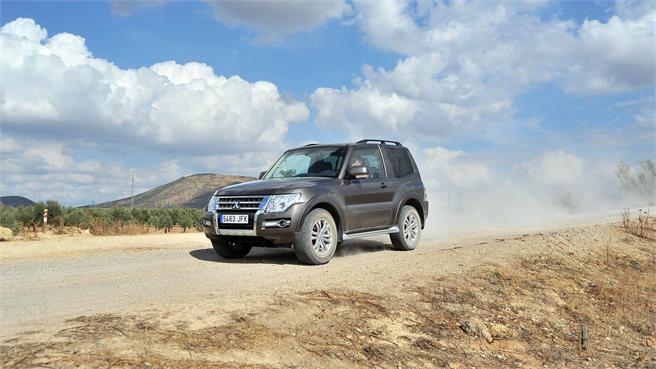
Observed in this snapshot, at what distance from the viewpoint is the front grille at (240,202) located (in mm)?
8578

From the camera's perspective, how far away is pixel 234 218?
28.7ft

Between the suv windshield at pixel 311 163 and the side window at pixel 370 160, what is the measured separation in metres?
0.26

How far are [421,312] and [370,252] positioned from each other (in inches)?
167

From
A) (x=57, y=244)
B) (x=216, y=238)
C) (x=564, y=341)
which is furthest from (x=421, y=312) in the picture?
(x=57, y=244)

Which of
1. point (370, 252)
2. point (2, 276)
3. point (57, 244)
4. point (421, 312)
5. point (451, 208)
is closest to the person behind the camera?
point (421, 312)

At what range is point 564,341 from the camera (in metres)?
7.10

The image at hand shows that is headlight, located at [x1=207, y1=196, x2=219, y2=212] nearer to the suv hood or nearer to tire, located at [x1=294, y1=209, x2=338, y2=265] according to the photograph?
the suv hood

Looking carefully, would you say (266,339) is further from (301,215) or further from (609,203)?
(609,203)

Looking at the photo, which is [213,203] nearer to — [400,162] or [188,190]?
[400,162]

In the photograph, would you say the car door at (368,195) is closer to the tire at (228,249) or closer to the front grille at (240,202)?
the front grille at (240,202)

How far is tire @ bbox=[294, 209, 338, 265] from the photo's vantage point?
8.46 m

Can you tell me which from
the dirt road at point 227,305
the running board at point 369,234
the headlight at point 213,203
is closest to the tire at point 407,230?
the running board at point 369,234

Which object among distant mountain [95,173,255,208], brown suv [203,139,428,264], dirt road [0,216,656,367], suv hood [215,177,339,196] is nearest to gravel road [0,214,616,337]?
dirt road [0,216,656,367]

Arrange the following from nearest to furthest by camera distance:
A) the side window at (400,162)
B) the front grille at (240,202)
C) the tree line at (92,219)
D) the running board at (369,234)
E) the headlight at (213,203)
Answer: the front grille at (240,202) → the headlight at (213,203) → the running board at (369,234) → the side window at (400,162) → the tree line at (92,219)
